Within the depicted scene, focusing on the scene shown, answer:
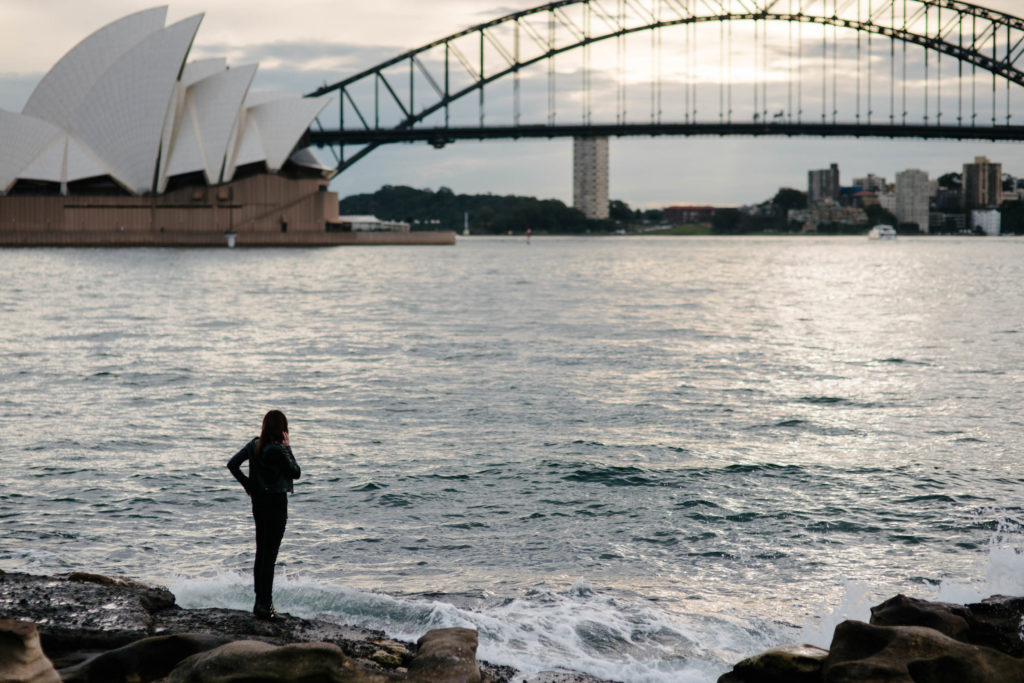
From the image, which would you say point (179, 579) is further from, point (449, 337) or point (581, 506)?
point (449, 337)

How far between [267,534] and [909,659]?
377 cm

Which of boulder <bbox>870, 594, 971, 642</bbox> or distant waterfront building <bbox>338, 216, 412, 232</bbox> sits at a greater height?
distant waterfront building <bbox>338, 216, 412, 232</bbox>

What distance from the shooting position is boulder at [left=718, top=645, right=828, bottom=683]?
5.29 meters

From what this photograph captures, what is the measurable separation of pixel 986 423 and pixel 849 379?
4.55m

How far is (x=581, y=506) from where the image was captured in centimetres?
981

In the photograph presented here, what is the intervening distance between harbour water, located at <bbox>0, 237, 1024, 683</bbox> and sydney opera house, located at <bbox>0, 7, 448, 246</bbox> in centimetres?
5973

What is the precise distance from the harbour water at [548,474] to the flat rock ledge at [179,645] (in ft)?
1.44

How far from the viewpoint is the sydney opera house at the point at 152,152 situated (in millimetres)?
79500

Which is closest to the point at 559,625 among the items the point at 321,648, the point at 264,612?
the point at 264,612

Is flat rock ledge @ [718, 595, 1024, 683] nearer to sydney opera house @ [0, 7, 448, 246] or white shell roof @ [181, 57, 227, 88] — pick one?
sydney opera house @ [0, 7, 448, 246]

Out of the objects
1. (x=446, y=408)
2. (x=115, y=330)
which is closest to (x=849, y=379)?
(x=446, y=408)

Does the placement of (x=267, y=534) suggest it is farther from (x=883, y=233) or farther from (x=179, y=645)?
(x=883, y=233)

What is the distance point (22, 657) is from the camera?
4.89 m

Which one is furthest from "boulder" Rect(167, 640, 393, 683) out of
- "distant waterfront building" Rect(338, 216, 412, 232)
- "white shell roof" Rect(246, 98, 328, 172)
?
"distant waterfront building" Rect(338, 216, 412, 232)
